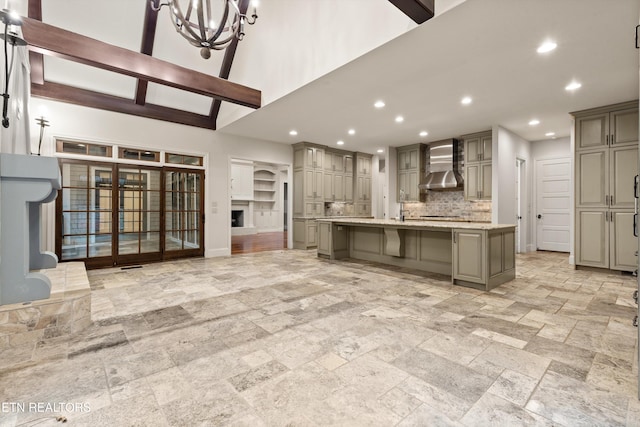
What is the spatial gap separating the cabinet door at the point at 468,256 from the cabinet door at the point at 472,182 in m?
3.25

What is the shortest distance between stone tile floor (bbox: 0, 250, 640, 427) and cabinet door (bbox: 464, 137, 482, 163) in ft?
12.3

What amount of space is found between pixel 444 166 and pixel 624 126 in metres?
3.28

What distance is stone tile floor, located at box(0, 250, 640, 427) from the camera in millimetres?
1617

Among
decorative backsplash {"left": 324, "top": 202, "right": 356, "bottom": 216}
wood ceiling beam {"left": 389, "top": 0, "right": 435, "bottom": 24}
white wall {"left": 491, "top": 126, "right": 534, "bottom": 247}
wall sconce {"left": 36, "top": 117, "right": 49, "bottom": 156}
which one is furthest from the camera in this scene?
decorative backsplash {"left": 324, "top": 202, "right": 356, "bottom": 216}

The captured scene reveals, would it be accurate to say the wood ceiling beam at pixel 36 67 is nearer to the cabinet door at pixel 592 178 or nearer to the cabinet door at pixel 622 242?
the cabinet door at pixel 592 178

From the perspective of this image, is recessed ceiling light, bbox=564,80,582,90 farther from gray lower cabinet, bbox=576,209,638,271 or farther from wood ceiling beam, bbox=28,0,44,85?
wood ceiling beam, bbox=28,0,44,85

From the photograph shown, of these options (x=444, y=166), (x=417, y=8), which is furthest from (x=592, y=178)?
(x=417, y=8)

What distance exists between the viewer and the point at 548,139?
7.47 meters

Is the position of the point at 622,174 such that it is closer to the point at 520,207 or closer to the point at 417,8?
the point at 520,207

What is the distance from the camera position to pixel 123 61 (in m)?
4.03

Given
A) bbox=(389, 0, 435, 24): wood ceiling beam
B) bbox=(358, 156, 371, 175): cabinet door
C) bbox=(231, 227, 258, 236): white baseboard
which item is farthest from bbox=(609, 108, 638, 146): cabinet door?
bbox=(231, 227, 258, 236): white baseboard

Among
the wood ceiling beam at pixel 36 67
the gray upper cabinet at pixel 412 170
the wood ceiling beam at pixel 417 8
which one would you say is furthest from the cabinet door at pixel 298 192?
the wood ceiling beam at pixel 417 8

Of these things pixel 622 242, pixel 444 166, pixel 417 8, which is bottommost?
pixel 622 242

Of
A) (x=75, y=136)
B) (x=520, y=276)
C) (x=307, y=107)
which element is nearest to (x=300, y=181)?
(x=307, y=107)
